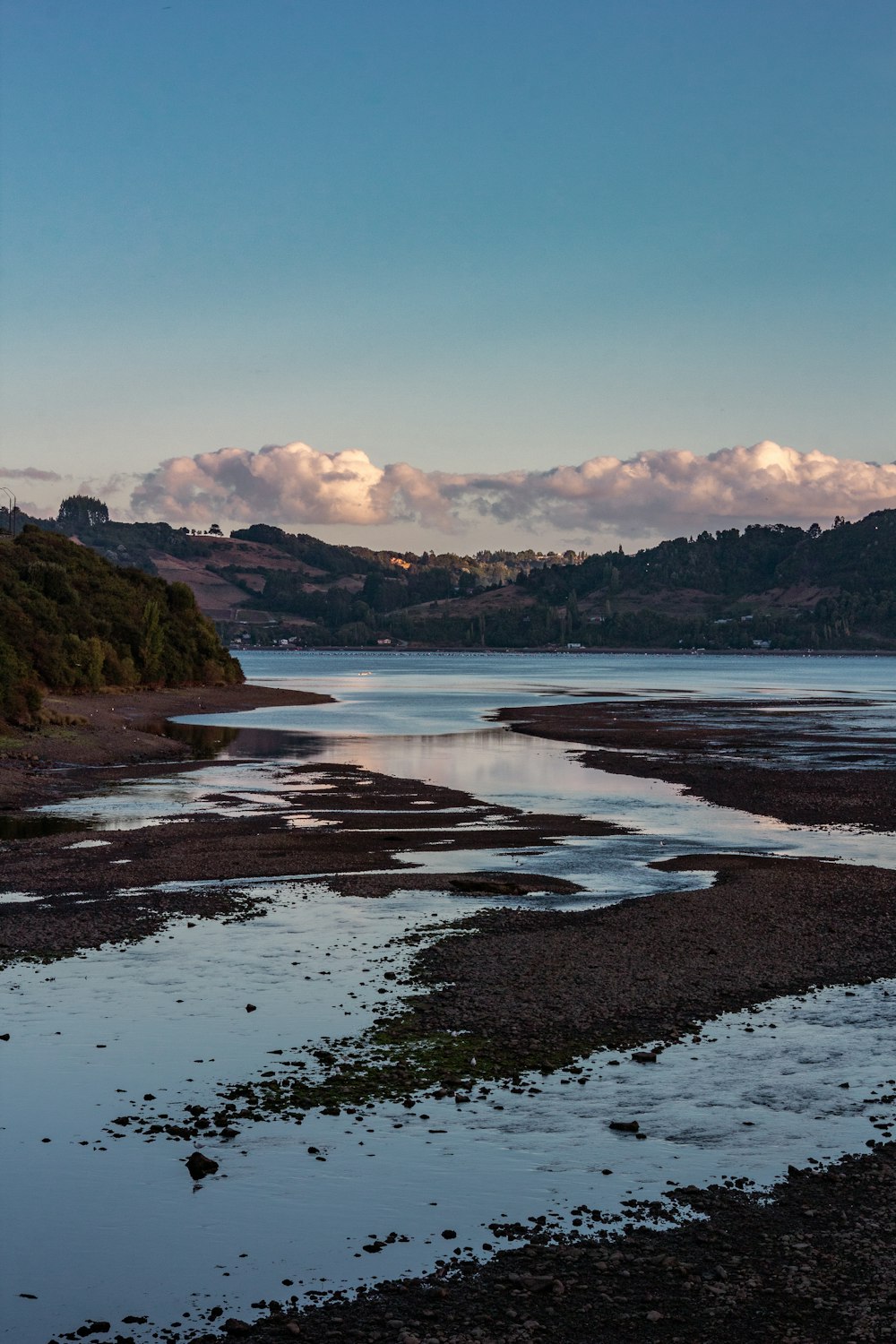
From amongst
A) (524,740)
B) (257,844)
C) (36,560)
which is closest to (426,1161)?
(257,844)

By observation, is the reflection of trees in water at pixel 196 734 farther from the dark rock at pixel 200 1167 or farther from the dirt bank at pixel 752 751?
the dark rock at pixel 200 1167

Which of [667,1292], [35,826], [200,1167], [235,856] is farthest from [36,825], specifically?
[667,1292]

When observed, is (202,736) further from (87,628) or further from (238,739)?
(87,628)

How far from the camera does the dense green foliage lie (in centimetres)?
9119

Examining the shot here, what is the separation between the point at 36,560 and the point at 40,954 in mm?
97422

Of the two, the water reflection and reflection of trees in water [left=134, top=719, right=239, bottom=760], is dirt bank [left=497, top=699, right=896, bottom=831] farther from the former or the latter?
the water reflection

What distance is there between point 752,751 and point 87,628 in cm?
6049

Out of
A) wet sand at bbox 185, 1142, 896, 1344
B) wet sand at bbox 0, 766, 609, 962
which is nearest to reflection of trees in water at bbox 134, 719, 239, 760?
wet sand at bbox 0, 766, 609, 962

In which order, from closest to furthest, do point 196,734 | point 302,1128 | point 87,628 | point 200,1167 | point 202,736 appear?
point 200,1167
point 302,1128
point 202,736
point 196,734
point 87,628

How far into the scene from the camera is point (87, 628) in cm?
10938

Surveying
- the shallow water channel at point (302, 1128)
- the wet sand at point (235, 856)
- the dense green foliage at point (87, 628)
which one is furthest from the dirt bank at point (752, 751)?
the dense green foliage at point (87, 628)

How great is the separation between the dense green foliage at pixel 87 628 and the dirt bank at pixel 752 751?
3207cm

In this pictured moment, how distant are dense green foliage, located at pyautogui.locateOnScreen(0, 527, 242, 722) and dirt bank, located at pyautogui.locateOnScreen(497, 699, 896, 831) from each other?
32.1m

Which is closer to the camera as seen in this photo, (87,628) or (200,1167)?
(200,1167)
